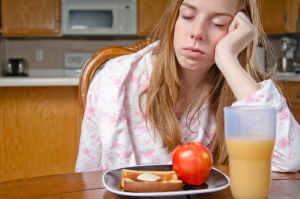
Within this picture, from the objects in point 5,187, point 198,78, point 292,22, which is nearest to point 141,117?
point 198,78

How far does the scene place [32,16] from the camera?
3.54 meters

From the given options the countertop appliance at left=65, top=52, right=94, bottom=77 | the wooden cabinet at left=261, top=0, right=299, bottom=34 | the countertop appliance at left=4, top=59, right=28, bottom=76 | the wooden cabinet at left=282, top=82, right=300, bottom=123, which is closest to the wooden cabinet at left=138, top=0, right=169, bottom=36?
the countertop appliance at left=65, top=52, right=94, bottom=77

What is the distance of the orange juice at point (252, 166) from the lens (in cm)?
54

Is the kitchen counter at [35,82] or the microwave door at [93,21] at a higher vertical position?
the microwave door at [93,21]

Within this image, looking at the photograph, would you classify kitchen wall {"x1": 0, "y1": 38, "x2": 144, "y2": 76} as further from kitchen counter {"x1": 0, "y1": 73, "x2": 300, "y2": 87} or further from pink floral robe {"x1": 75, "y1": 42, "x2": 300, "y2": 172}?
pink floral robe {"x1": 75, "y1": 42, "x2": 300, "y2": 172}

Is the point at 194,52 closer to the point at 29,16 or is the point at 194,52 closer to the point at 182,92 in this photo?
the point at 182,92

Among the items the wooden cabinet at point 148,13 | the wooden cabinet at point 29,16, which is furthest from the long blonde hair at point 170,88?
the wooden cabinet at point 29,16


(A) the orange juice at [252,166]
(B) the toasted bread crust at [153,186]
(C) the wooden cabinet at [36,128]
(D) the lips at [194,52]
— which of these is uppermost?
(D) the lips at [194,52]

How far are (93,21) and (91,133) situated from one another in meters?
2.58

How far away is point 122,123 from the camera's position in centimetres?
102

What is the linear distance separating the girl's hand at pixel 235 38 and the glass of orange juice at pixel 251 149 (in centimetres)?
35

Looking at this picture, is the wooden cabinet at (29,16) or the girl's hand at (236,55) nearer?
the girl's hand at (236,55)

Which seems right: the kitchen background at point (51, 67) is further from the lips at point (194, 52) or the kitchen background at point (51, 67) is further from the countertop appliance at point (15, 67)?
the lips at point (194, 52)

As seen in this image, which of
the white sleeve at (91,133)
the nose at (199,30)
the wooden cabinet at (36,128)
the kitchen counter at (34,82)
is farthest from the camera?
the wooden cabinet at (36,128)
